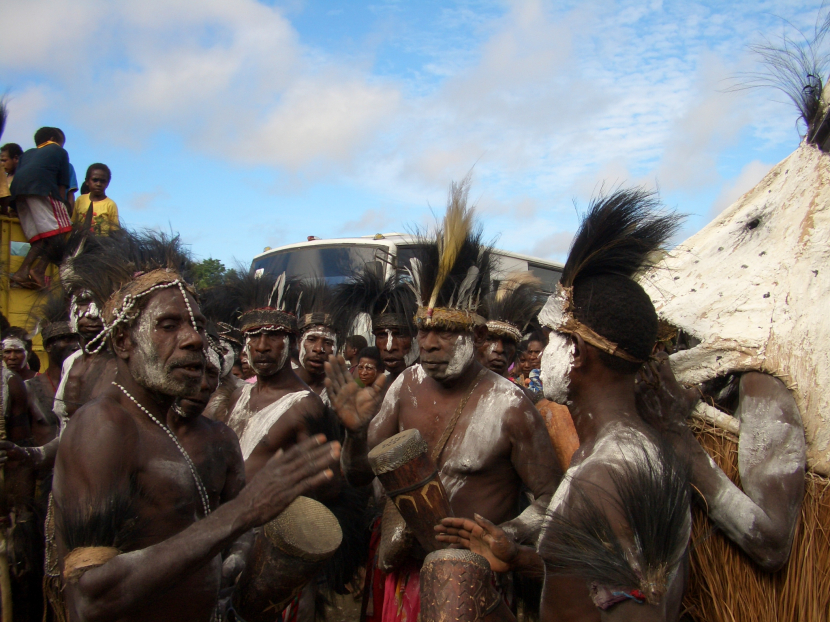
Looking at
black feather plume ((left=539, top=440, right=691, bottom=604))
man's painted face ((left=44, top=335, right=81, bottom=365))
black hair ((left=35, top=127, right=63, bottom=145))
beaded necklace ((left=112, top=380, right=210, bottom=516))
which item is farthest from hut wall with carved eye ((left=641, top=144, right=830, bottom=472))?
black hair ((left=35, top=127, right=63, bottom=145))

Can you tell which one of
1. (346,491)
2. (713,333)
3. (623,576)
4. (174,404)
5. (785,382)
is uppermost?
(713,333)

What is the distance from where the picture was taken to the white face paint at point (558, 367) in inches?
92.1

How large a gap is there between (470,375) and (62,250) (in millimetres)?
3211

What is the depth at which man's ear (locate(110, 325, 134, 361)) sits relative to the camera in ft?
8.11

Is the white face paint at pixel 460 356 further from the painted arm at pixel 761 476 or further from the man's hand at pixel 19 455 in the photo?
the man's hand at pixel 19 455

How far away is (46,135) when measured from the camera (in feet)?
24.8

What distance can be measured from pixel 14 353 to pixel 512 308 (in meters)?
4.98

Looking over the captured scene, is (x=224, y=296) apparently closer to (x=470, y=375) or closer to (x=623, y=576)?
(x=470, y=375)

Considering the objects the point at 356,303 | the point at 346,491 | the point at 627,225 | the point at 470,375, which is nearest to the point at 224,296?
the point at 356,303

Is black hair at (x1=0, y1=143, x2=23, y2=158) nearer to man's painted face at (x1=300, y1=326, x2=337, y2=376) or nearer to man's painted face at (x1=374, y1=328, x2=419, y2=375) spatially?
man's painted face at (x1=300, y1=326, x2=337, y2=376)

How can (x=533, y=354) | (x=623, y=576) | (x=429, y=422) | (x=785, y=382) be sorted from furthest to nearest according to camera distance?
1. (x=533, y=354)
2. (x=429, y=422)
3. (x=785, y=382)
4. (x=623, y=576)

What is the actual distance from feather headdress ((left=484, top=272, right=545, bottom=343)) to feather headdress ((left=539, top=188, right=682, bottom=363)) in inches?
124

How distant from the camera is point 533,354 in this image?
776cm

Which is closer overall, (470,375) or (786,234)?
(786,234)
